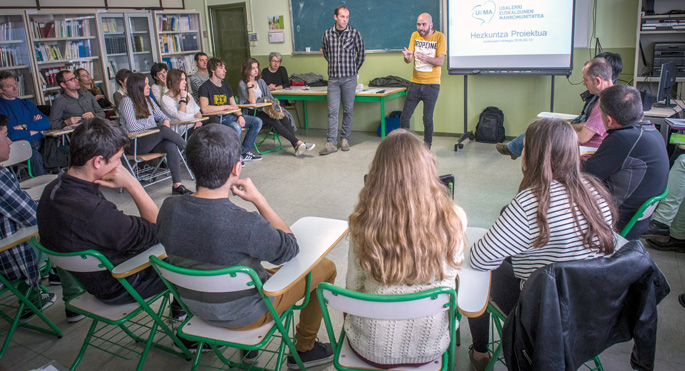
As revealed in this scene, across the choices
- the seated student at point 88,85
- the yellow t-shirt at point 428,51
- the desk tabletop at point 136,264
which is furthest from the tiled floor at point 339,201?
the seated student at point 88,85

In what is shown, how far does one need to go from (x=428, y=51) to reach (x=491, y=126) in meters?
1.25

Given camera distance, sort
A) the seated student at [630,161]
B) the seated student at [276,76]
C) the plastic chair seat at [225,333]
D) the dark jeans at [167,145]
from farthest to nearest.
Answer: the seated student at [276,76] < the dark jeans at [167,145] < the seated student at [630,161] < the plastic chair seat at [225,333]

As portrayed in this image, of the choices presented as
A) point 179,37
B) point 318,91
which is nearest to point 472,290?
point 318,91

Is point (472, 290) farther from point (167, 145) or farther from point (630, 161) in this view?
point (167, 145)

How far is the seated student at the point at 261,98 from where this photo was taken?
5930 millimetres

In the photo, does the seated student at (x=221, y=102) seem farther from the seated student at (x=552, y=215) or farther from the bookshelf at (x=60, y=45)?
the seated student at (x=552, y=215)

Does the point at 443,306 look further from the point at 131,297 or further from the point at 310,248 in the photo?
the point at 131,297

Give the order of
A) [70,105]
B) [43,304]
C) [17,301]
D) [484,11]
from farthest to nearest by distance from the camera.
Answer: [484,11] < [70,105] < [17,301] < [43,304]

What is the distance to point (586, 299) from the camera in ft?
4.83

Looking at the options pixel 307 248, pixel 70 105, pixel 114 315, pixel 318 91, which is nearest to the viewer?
pixel 307 248

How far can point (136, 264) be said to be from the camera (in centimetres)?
189

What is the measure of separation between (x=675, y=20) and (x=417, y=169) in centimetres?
452

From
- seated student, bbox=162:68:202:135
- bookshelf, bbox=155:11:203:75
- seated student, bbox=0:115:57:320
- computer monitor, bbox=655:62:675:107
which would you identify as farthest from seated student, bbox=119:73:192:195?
computer monitor, bbox=655:62:675:107

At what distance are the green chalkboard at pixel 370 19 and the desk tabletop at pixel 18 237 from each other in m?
5.07
